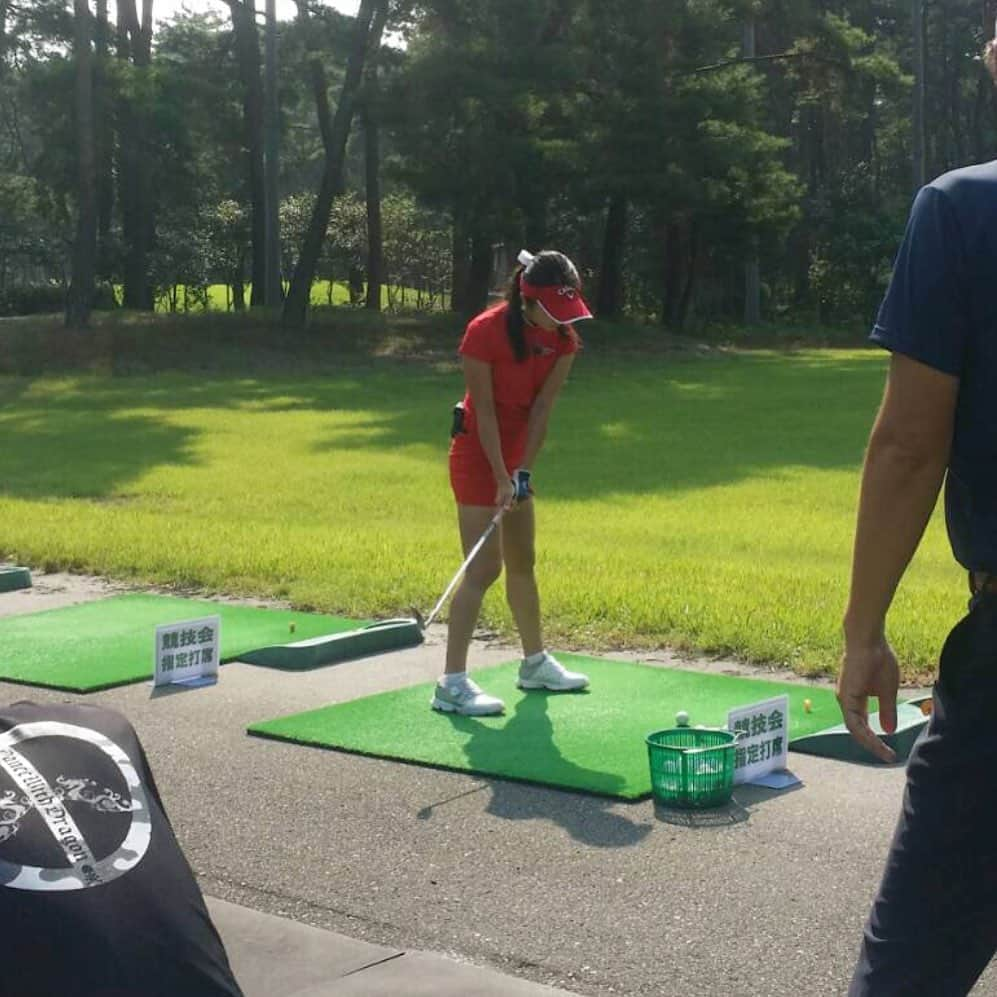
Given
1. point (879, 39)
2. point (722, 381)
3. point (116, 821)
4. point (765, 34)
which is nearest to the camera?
point (116, 821)

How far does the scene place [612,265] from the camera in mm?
44844

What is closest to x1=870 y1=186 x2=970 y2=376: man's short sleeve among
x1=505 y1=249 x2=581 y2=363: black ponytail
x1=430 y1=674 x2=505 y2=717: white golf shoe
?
x1=505 y1=249 x2=581 y2=363: black ponytail

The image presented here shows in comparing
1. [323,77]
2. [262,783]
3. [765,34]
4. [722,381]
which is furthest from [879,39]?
[262,783]

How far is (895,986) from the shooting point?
2.65 meters

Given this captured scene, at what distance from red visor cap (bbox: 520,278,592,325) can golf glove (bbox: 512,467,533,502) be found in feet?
2.13

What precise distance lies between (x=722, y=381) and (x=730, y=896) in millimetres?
29124

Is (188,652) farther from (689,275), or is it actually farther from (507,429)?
(689,275)

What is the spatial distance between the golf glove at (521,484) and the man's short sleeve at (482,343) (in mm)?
474

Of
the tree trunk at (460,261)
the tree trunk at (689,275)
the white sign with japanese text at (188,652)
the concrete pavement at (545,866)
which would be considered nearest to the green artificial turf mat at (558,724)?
the concrete pavement at (545,866)

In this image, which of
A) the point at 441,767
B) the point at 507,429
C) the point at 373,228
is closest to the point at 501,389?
the point at 507,429

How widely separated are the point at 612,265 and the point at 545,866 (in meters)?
40.5

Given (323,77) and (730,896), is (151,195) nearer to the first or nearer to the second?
(323,77)

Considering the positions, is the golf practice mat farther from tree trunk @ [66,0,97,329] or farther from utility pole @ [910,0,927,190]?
utility pole @ [910,0,927,190]

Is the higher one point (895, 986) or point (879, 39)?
point (879, 39)
